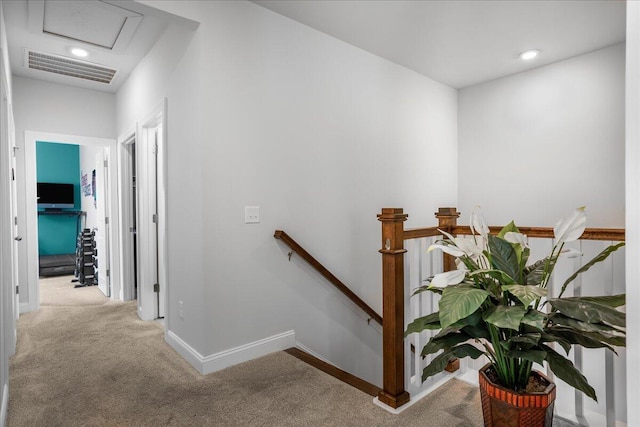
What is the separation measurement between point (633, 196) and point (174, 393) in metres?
2.28

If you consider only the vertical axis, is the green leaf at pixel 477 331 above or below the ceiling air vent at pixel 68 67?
below

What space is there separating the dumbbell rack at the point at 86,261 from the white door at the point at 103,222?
14.0 inches

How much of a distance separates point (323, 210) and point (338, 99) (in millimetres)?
988

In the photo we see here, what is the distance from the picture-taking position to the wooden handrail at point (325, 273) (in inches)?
106

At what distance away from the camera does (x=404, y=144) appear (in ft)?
12.8

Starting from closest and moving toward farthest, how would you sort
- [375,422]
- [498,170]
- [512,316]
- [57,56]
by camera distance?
[512,316]
[375,422]
[57,56]
[498,170]

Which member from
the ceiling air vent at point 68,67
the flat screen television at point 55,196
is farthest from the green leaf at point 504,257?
the flat screen television at point 55,196

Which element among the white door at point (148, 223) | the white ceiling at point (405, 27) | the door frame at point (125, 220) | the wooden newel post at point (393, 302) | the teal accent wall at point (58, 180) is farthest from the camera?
the teal accent wall at point (58, 180)

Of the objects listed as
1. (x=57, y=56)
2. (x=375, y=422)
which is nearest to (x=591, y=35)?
(x=375, y=422)

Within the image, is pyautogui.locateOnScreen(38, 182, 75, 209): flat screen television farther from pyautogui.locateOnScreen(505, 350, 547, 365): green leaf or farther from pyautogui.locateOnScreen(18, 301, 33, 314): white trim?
pyautogui.locateOnScreen(505, 350, 547, 365): green leaf

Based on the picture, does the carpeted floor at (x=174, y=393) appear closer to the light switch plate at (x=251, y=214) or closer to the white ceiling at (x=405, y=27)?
the light switch plate at (x=251, y=214)

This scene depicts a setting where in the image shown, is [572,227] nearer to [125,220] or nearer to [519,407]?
[519,407]

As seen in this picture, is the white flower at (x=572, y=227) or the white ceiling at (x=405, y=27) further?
the white ceiling at (x=405, y=27)

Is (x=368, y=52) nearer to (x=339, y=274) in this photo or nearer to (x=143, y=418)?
(x=339, y=274)
